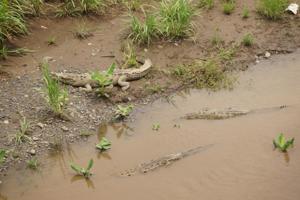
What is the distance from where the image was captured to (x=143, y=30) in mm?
8703

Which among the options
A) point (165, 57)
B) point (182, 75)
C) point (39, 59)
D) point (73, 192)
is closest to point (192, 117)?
point (182, 75)

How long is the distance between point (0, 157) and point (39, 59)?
8.49 feet

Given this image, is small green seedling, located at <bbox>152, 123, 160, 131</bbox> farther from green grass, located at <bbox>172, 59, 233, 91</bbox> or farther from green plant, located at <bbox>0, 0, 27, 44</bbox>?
green plant, located at <bbox>0, 0, 27, 44</bbox>

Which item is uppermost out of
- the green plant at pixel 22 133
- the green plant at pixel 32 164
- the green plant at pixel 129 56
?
the green plant at pixel 129 56

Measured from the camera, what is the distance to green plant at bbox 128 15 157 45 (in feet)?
28.4

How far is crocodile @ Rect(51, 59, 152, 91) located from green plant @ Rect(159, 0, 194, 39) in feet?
3.38

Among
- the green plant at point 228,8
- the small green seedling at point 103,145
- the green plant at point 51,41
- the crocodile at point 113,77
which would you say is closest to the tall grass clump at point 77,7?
the green plant at point 51,41

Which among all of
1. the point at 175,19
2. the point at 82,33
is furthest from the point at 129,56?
the point at 175,19

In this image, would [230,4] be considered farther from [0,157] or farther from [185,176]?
[0,157]

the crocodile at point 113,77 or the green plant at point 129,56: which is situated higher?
the green plant at point 129,56

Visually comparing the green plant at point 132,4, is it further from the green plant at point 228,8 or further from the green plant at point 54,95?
the green plant at point 54,95

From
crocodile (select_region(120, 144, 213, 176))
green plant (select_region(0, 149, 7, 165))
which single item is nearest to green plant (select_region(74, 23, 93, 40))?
green plant (select_region(0, 149, 7, 165))

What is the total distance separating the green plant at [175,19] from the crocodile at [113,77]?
1.03m

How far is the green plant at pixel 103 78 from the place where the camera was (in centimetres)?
741
